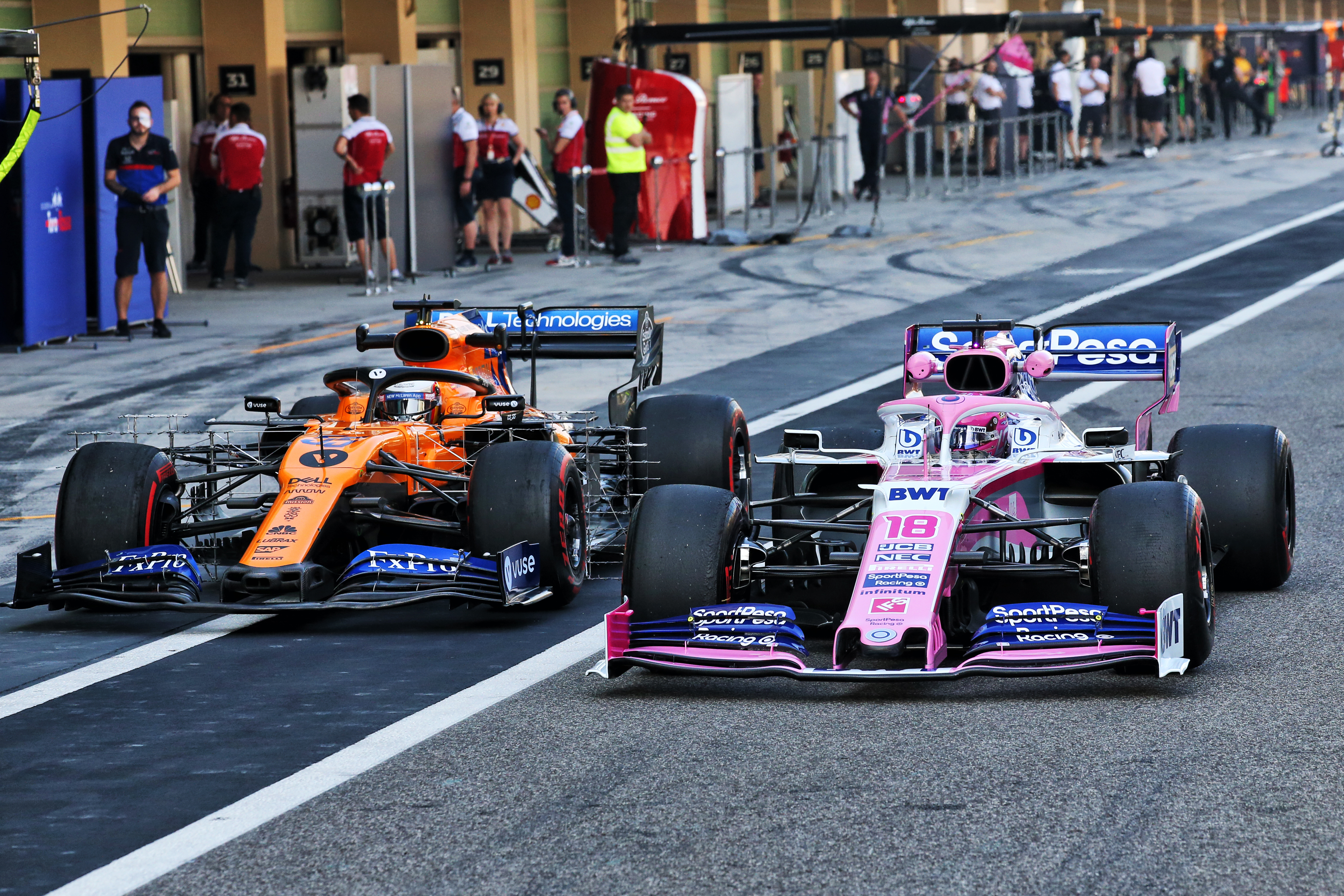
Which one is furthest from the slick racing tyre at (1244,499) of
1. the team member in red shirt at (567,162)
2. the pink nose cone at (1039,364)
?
the team member in red shirt at (567,162)

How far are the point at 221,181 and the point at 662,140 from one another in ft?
20.0

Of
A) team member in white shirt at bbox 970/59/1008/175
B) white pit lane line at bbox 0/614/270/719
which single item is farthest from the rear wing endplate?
team member in white shirt at bbox 970/59/1008/175

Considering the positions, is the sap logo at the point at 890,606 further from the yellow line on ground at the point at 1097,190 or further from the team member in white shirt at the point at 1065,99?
the team member in white shirt at the point at 1065,99

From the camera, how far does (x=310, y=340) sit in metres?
18.7

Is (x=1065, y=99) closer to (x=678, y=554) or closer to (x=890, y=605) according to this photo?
(x=678, y=554)

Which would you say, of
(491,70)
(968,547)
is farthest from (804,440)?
(491,70)

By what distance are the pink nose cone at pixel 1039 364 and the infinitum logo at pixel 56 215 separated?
38.6 feet

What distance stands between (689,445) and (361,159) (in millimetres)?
12632

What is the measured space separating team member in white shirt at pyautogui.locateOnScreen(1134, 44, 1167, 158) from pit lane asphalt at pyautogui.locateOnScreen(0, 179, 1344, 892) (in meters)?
31.1

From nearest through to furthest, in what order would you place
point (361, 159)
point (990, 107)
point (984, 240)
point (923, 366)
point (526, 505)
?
1. point (526, 505)
2. point (923, 366)
3. point (361, 159)
4. point (984, 240)
5. point (990, 107)

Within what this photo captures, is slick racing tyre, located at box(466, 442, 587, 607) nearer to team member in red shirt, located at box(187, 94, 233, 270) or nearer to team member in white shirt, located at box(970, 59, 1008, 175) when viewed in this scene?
team member in red shirt, located at box(187, 94, 233, 270)

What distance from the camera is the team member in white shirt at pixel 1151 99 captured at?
37688 mm

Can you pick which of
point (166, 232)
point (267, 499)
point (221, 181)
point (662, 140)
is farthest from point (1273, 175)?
point (267, 499)

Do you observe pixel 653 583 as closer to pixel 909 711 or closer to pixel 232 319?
pixel 909 711
